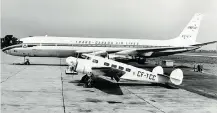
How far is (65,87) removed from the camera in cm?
1870

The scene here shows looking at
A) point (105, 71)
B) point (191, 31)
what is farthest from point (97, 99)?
point (191, 31)

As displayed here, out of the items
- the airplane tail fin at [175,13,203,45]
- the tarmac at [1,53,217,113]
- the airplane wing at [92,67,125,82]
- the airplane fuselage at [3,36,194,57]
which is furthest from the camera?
the airplane tail fin at [175,13,203,45]

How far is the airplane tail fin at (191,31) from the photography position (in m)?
43.1

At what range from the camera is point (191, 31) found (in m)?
43.2

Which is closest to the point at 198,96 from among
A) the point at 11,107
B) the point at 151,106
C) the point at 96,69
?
the point at 151,106

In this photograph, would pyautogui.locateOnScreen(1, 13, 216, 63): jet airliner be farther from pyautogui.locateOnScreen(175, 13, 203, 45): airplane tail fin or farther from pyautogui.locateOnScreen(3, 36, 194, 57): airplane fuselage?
pyautogui.locateOnScreen(175, 13, 203, 45): airplane tail fin

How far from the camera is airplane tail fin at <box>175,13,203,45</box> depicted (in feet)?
141

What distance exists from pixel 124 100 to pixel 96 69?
3654mm

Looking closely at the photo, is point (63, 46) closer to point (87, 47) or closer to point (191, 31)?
point (87, 47)

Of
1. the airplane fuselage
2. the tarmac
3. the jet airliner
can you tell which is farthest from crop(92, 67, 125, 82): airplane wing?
the airplane fuselage

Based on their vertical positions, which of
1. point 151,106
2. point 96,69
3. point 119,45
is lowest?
point 151,106

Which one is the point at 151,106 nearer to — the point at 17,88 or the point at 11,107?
the point at 11,107

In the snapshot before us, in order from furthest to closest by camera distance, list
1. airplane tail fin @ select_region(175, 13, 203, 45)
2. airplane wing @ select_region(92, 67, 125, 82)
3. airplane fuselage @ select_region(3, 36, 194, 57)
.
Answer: airplane tail fin @ select_region(175, 13, 203, 45) → airplane fuselage @ select_region(3, 36, 194, 57) → airplane wing @ select_region(92, 67, 125, 82)

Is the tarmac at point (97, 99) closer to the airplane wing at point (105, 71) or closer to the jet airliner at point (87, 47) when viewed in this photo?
the airplane wing at point (105, 71)
